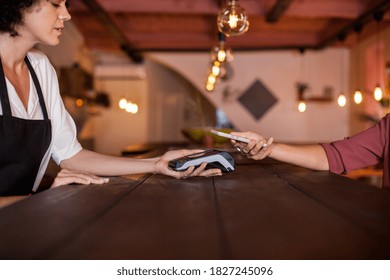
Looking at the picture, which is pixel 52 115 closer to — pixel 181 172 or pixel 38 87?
pixel 38 87

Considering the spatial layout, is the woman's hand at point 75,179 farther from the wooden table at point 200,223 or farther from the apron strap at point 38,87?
the apron strap at point 38,87

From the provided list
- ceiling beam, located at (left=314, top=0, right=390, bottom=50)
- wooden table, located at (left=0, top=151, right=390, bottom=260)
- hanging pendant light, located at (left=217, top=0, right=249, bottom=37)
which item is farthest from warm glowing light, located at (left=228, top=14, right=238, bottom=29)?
ceiling beam, located at (left=314, top=0, right=390, bottom=50)

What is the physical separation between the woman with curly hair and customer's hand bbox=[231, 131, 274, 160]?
0.19m

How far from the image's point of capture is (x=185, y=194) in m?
0.96

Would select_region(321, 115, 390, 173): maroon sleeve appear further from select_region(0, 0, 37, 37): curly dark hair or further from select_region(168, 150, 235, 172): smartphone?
select_region(0, 0, 37, 37): curly dark hair

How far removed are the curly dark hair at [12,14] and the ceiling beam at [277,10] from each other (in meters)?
3.17

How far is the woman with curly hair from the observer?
1.21m

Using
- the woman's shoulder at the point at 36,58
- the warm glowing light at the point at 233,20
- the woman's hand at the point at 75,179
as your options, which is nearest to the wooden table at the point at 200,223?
the woman's hand at the point at 75,179

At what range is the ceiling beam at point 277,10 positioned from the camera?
3.86 m

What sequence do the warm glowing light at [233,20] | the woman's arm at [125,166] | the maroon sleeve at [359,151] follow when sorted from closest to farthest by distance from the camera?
the woman's arm at [125,166], the maroon sleeve at [359,151], the warm glowing light at [233,20]

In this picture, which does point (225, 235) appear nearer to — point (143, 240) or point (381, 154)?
point (143, 240)

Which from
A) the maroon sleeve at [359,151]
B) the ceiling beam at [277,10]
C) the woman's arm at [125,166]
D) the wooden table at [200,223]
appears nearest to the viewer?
the wooden table at [200,223]

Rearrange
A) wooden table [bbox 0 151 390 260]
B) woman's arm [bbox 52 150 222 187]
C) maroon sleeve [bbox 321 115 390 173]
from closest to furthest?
wooden table [bbox 0 151 390 260] → woman's arm [bbox 52 150 222 187] → maroon sleeve [bbox 321 115 390 173]
